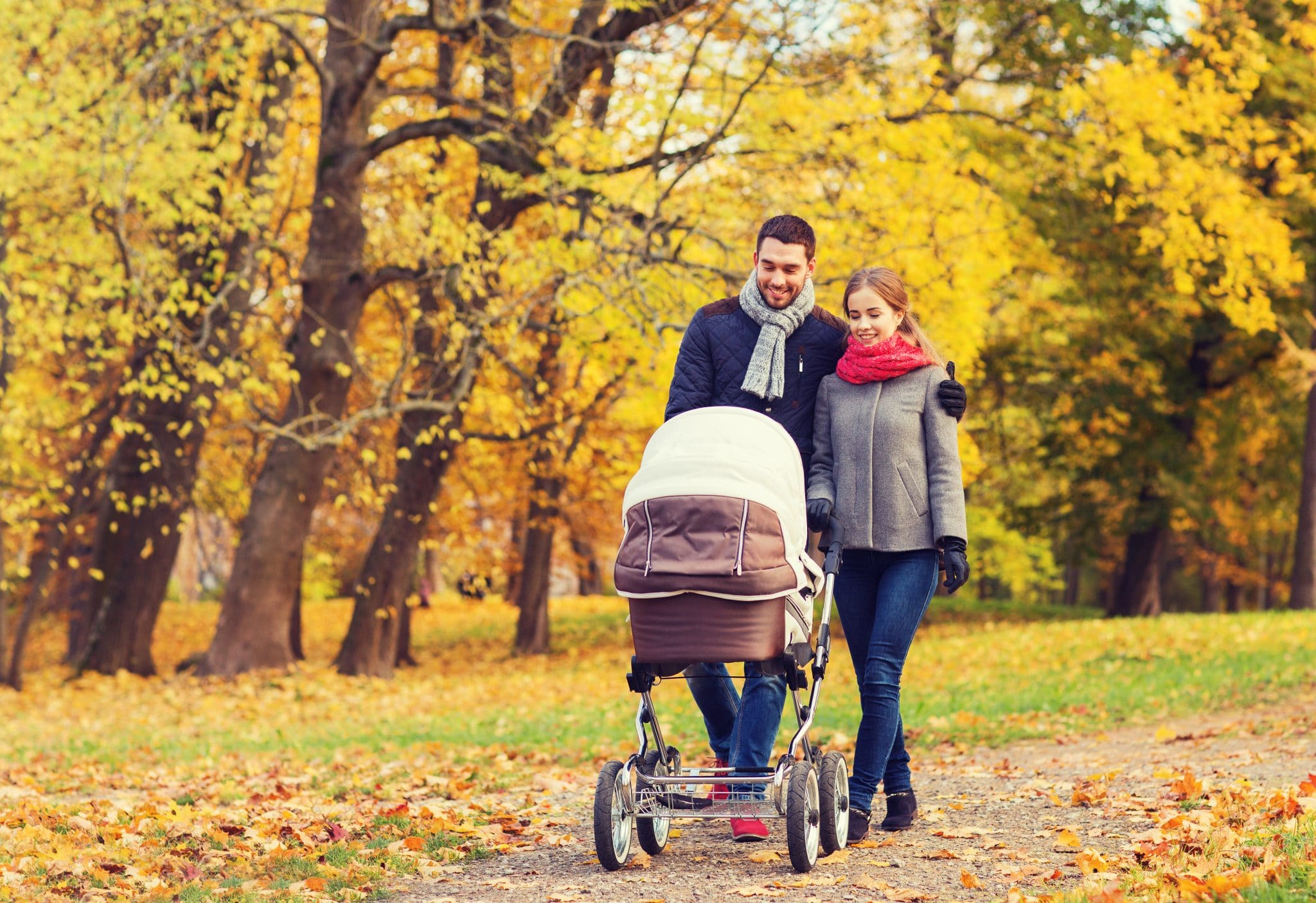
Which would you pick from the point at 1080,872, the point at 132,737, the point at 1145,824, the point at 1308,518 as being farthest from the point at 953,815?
the point at 1308,518

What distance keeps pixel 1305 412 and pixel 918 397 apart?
19.1 metres

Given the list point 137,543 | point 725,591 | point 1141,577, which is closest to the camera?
point 725,591

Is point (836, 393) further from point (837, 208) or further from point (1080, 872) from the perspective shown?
point (837, 208)

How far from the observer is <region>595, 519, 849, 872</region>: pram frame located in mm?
4238

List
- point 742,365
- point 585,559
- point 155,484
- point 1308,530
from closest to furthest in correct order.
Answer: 1. point 742,365
2. point 155,484
3. point 1308,530
4. point 585,559

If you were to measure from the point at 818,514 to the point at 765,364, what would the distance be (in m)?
0.58

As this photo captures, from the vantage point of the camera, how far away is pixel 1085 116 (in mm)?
15836

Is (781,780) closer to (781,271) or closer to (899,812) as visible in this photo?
(899,812)

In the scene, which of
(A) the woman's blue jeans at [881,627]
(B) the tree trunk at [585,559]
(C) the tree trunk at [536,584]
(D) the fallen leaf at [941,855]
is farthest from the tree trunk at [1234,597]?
(D) the fallen leaf at [941,855]

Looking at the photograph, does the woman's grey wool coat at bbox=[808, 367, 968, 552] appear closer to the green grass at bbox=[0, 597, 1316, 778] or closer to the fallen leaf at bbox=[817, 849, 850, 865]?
the fallen leaf at bbox=[817, 849, 850, 865]

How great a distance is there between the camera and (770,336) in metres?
4.76

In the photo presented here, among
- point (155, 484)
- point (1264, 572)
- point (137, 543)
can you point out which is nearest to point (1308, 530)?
point (1264, 572)

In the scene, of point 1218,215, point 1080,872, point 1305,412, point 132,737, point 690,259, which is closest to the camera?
point 1080,872

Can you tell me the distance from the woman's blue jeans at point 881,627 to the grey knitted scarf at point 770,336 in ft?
2.29
